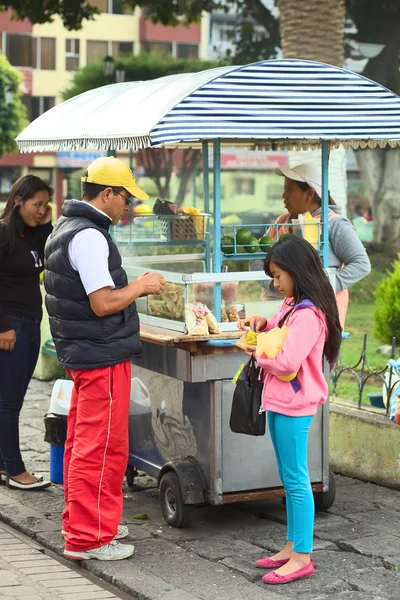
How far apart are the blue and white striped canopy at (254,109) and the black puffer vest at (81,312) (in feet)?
1.69

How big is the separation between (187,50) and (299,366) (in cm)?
5213

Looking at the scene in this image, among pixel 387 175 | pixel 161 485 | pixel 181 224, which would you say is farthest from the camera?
pixel 387 175

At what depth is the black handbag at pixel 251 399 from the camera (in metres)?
5.02

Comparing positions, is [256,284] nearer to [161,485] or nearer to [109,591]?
[161,485]

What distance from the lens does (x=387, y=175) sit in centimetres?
2191

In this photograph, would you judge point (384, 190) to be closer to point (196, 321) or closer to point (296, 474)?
point (196, 321)

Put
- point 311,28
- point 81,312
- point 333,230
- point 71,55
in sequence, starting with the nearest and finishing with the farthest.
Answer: point 81,312, point 333,230, point 311,28, point 71,55

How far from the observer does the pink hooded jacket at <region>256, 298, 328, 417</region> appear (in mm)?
4723

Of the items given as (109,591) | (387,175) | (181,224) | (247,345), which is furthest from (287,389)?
(387,175)

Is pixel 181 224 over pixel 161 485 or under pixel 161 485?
over

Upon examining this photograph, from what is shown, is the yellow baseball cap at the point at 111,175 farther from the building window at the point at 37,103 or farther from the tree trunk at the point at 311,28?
the building window at the point at 37,103

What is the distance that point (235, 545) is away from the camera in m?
5.42

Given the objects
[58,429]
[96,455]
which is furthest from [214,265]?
[58,429]

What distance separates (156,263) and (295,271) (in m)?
1.92
